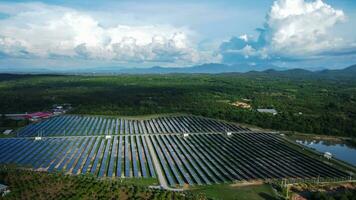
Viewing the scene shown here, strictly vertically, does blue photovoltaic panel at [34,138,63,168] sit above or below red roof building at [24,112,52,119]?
below

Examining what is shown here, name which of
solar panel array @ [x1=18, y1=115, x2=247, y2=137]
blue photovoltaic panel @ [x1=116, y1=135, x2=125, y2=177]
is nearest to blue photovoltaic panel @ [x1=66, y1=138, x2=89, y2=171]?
blue photovoltaic panel @ [x1=116, y1=135, x2=125, y2=177]

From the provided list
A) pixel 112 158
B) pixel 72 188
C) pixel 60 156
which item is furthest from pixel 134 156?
pixel 72 188

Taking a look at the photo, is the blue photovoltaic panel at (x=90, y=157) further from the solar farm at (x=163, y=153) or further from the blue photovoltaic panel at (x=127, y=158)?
the blue photovoltaic panel at (x=127, y=158)

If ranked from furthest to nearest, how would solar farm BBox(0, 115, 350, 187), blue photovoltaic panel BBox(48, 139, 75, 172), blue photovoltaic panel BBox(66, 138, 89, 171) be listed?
blue photovoltaic panel BBox(66, 138, 89, 171)
blue photovoltaic panel BBox(48, 139, 75, 172)
solar farm BBox(0, 115, 350, 187)

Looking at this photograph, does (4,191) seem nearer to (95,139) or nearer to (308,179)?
(95,139)

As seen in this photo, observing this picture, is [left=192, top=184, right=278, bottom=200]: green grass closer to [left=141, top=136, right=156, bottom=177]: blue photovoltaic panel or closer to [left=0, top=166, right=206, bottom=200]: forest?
[left=0, top=166, right=206, bottom=200]: forest

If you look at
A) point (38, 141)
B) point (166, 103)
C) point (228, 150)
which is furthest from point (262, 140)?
point (166, 103)

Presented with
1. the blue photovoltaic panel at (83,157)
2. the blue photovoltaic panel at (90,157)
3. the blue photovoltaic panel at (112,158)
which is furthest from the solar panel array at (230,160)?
the blue photovoltaic panel at (83,157)
